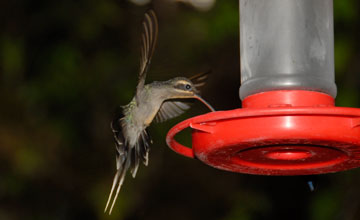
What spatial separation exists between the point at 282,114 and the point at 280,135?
0.36ft

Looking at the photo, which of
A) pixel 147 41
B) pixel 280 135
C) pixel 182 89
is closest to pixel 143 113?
pixel 182 89

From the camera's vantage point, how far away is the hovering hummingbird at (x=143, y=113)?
4.81 meters

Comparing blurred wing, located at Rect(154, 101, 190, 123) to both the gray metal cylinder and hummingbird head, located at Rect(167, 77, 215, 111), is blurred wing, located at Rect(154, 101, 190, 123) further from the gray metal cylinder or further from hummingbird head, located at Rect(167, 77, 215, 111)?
the gray metal cylinder

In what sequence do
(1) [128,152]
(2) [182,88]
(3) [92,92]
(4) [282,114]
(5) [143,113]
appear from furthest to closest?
1. (3) [92,92]
2. (1) [128,152]
3. (5) [143,113]
4. (2) [182,88]
5. (4) [282,114]

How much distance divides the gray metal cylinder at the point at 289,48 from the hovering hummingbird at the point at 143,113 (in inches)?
49.3

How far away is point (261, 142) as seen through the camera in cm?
284

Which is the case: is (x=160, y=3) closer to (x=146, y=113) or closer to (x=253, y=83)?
(x=146, y=113)

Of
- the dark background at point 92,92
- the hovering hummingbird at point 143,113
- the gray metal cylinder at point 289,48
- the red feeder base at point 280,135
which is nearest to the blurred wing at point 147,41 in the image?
the hovering hummingbird at point 143,113

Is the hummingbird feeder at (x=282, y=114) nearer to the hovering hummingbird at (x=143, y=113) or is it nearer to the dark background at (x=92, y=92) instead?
the hovering hummingbird at (x=143, y=113)

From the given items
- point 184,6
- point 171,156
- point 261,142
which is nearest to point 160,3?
point 184,6

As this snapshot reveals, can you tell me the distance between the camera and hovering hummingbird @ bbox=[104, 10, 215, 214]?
4.81 m

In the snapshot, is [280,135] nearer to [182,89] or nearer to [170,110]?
[182,89]

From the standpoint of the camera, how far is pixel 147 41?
4.34m

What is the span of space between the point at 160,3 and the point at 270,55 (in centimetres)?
365
